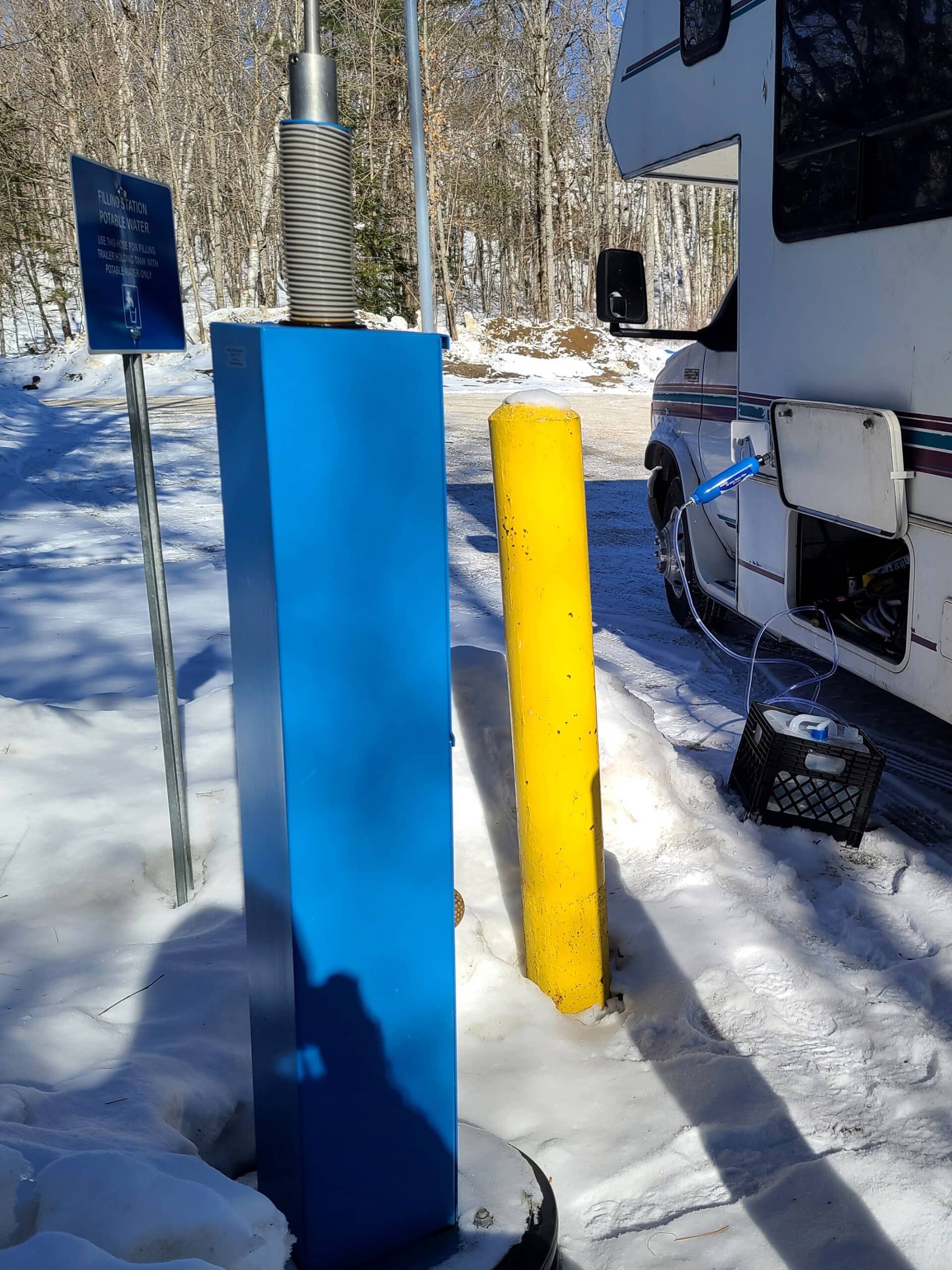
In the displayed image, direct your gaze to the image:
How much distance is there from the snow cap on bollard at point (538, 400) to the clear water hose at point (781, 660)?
1221mm

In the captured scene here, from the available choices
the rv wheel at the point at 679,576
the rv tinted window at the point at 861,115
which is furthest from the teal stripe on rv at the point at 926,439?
the rv wheel at the point at 679,576

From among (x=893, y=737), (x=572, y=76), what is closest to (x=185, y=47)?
(x=572, y=76)

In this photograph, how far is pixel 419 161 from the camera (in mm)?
8742

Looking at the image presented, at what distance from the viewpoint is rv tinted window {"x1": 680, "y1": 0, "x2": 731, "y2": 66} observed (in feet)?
14.0

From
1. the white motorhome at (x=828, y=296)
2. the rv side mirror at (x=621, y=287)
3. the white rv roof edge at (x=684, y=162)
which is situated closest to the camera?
the white motorhome at (x=828, y=296)

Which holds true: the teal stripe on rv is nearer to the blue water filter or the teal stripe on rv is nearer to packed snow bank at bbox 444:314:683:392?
the blue water filter

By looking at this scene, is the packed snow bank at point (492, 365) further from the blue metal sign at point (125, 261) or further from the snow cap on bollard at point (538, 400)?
the snow cap on bollard at point (538, 400)

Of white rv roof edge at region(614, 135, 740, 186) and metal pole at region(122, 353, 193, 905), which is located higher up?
white rv roof edge at region(614, 135, 740, 186)

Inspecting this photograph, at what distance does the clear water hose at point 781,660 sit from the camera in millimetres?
4012

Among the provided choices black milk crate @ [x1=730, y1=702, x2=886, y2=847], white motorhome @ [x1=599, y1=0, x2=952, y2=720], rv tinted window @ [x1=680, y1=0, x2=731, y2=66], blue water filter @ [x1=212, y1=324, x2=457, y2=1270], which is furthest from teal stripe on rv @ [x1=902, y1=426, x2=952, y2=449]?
blue water filter @ [x1=212, y1=324, x2=457, y2=1270]

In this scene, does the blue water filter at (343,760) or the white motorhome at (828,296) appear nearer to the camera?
the blue water filter at (343,760)

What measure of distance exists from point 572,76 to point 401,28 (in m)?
11.6

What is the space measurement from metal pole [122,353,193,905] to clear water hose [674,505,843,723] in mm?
1783

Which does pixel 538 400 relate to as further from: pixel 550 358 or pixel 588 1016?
pixel 550 358
